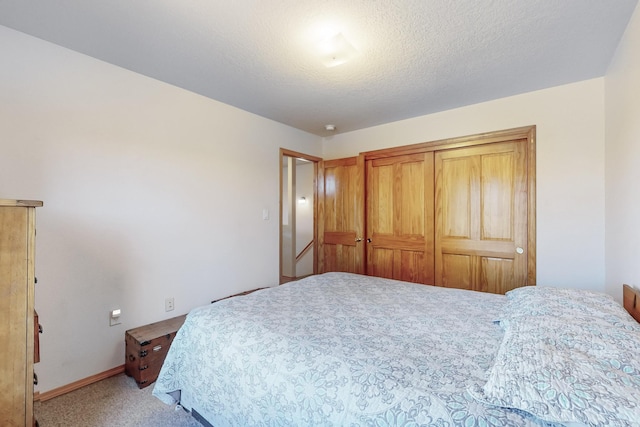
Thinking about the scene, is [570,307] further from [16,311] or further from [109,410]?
[109,410]

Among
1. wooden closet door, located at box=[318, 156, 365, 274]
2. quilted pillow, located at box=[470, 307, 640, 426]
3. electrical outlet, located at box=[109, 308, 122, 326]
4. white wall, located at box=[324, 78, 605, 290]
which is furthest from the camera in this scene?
wooden closet door, located at box=[318, 156, 365, 274]

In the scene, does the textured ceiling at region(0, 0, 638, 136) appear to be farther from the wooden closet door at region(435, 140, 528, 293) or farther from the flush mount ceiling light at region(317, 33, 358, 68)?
the wooden closet door at region(435, 140, 528, 293)

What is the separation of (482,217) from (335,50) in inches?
86.4

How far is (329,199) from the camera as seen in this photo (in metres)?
4.07

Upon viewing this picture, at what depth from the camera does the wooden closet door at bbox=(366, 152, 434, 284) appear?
326 centimetres

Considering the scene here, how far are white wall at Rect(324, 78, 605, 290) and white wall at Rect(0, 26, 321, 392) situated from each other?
2940 millimetres

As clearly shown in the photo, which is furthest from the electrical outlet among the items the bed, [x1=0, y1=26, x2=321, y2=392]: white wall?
the bed

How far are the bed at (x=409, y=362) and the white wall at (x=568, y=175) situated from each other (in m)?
1.25

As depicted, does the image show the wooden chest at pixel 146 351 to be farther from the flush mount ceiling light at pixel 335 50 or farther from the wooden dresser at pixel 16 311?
the flush mount ceiling light at pixel 335 50

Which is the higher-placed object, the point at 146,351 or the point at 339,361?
the point at 339,361

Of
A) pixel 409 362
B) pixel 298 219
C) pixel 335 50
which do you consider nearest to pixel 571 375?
pixel 409 362

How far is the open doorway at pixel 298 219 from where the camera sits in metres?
4.29

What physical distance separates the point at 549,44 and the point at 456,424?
2369 millimetres

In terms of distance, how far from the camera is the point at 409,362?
3.44 ft
